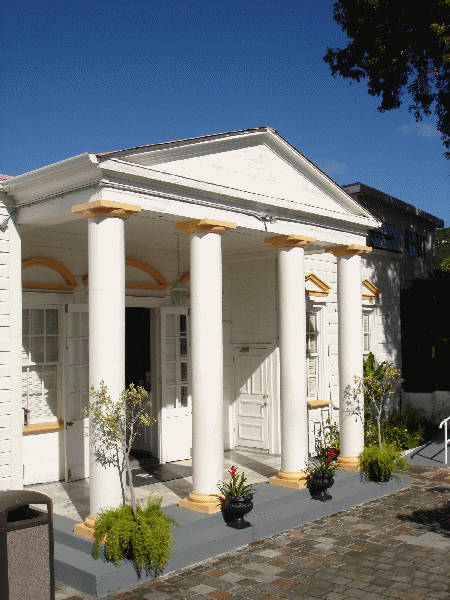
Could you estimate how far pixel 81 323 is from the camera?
9328 mm

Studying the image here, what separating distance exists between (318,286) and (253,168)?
449 centimetres

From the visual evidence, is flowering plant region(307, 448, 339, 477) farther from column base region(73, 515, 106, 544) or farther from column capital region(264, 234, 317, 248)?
column base region(73, 515, 106, 544)

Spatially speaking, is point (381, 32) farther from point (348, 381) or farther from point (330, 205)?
point (348, 381)

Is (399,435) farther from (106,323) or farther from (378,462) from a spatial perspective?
(106,323)

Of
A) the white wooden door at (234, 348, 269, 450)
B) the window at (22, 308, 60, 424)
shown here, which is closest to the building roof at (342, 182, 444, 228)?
the white wooden door at (234, 348, 269, 450)

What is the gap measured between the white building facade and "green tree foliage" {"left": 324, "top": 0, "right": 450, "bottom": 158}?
4.06 meters

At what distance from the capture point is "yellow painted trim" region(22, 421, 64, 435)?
866 centimetres

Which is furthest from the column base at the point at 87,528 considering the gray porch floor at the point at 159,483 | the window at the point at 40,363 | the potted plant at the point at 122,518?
the window at the point at 40,363

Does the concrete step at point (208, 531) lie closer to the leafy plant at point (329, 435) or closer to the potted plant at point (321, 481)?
the potted plant at point (321, 481)

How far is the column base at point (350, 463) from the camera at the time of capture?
970 centimetres

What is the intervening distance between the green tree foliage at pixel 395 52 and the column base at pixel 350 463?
23.1 ft

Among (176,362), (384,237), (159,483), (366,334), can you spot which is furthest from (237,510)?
(384,237)

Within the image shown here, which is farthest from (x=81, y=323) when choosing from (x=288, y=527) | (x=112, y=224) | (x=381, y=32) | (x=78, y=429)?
(x=381, y=32)

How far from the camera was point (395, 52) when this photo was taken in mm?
12750
